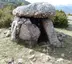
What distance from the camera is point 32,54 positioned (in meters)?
7.18

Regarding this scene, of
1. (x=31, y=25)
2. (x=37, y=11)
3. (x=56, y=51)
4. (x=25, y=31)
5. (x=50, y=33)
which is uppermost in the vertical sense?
(x=37, y=11)

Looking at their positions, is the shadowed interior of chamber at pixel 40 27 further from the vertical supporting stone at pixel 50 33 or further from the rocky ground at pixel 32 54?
the rocky ground at pixel 32 54

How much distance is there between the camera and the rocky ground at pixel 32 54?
680cm

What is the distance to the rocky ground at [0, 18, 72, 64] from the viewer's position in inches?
268

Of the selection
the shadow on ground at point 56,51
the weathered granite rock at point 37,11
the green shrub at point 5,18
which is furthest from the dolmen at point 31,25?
the green shrub at point 5,18

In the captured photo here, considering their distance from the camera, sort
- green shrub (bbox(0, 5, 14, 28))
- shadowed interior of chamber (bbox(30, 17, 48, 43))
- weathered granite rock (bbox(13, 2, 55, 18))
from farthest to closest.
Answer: green shrub (bbox(0, 5, 14, 28))
shadowed interior of chamber (bbox(30, 17, 48, 43))
weathered granite rock (bbox(13, 2, 55, 18))

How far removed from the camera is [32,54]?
23.6 feet

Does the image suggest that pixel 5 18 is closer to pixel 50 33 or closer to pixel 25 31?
pixel 25 31

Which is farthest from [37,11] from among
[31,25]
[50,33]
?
[50,33]

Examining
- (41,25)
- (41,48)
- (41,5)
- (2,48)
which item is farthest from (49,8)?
(2,48)

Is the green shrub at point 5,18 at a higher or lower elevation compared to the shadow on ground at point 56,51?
higher

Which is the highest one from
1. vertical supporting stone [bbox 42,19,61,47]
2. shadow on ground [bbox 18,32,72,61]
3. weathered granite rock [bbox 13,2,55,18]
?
weathered granite rock [bbox 13,2,55,18]

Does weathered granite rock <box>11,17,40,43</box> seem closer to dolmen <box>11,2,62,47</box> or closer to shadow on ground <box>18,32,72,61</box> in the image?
dolmen <box>11,2,62,47</box>

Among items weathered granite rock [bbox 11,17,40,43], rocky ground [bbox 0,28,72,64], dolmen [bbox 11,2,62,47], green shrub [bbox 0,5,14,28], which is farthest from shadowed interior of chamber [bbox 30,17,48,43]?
green shrub [bbox 0,5,14,28]
